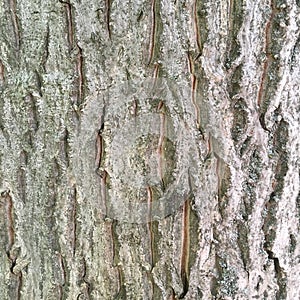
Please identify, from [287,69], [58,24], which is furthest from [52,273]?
[287,69]

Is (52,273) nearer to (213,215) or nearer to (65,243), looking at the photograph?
(65,243)

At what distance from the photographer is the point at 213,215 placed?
1.06 metres

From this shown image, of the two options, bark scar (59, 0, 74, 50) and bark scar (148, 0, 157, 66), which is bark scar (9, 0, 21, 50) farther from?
bark scar (148, 0, 157, 66)

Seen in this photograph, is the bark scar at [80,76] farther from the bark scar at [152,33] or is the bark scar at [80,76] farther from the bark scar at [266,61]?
the bark scar at [266,61]

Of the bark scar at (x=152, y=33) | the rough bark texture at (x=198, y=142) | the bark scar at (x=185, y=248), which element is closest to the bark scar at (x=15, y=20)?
the rough bark texture at (x=198, y=142)

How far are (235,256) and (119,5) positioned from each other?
1.95 ft

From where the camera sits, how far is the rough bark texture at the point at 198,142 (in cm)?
98

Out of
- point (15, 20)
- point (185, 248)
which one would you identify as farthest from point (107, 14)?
point (185, 248)

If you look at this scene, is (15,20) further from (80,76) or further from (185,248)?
(185,248)

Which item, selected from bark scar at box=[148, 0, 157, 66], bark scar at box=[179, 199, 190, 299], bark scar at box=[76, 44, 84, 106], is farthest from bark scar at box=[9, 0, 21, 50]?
bark scar at box=[179, 199, 190, 299]

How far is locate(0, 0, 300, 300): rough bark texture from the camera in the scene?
98 centimetres

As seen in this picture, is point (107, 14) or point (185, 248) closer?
point (107, 14)

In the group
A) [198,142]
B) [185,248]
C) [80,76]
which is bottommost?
[185,248]

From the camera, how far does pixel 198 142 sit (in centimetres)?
102
